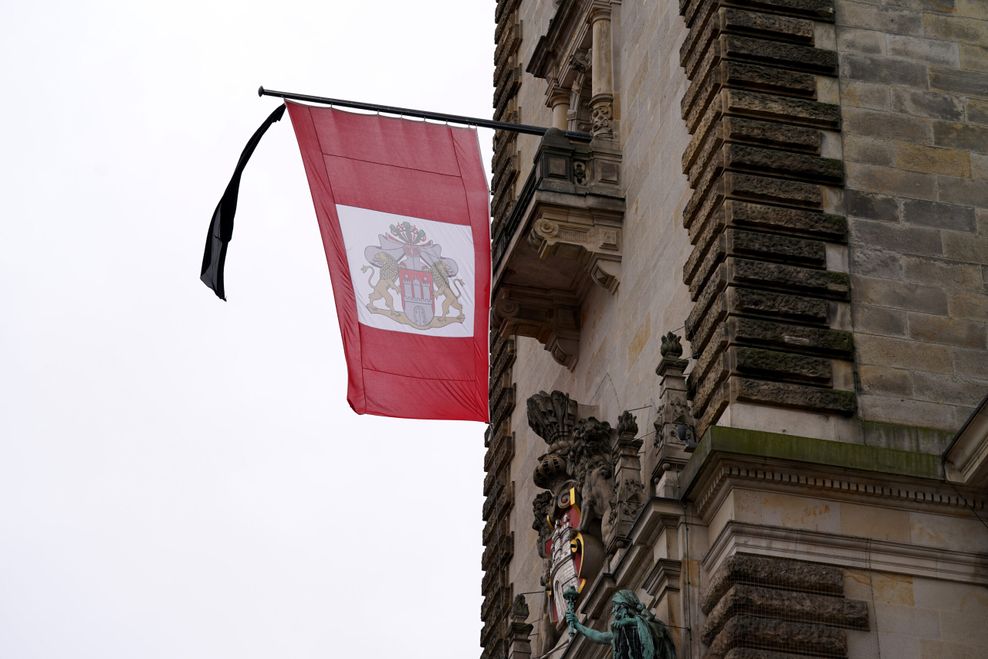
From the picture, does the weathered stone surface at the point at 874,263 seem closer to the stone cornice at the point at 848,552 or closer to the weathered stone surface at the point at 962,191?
the weathered stone surface at the point at 962,191

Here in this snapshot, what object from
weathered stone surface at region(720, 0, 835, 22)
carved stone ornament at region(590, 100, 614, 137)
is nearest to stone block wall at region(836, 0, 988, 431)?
weathered stone surface at region(720, 0, 835, 22)

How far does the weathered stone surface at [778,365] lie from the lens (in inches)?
856

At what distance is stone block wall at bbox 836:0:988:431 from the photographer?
22.2 m

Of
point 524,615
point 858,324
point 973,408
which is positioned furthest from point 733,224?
point 524,615

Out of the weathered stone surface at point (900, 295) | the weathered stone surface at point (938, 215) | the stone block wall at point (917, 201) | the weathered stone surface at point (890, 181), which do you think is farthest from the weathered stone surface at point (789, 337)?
A: the weathered stone surface at point (890, 181)

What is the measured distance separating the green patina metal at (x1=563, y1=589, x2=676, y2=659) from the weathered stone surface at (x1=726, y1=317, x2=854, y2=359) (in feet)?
9.55

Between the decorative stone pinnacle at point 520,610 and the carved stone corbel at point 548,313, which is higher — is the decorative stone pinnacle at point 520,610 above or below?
below

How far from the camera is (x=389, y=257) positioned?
26.0 meters

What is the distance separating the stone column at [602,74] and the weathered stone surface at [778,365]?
6.41 meters

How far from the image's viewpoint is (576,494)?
1000 inches

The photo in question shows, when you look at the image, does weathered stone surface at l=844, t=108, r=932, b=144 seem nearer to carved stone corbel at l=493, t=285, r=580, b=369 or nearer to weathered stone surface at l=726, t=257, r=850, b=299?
weathered stone surface at l=726, t=257, r=850, b=299

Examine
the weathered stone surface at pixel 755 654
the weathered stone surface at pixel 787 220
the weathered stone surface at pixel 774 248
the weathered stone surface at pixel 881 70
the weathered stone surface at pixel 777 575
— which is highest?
the weathered stone surface at pixel 881 70

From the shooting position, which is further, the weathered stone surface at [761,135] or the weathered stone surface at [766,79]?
the weathered stone surface at [766,79]

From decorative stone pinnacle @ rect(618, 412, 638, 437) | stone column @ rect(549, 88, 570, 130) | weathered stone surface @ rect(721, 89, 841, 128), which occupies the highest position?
stone column @ rect(549, 88, 570, 130)
